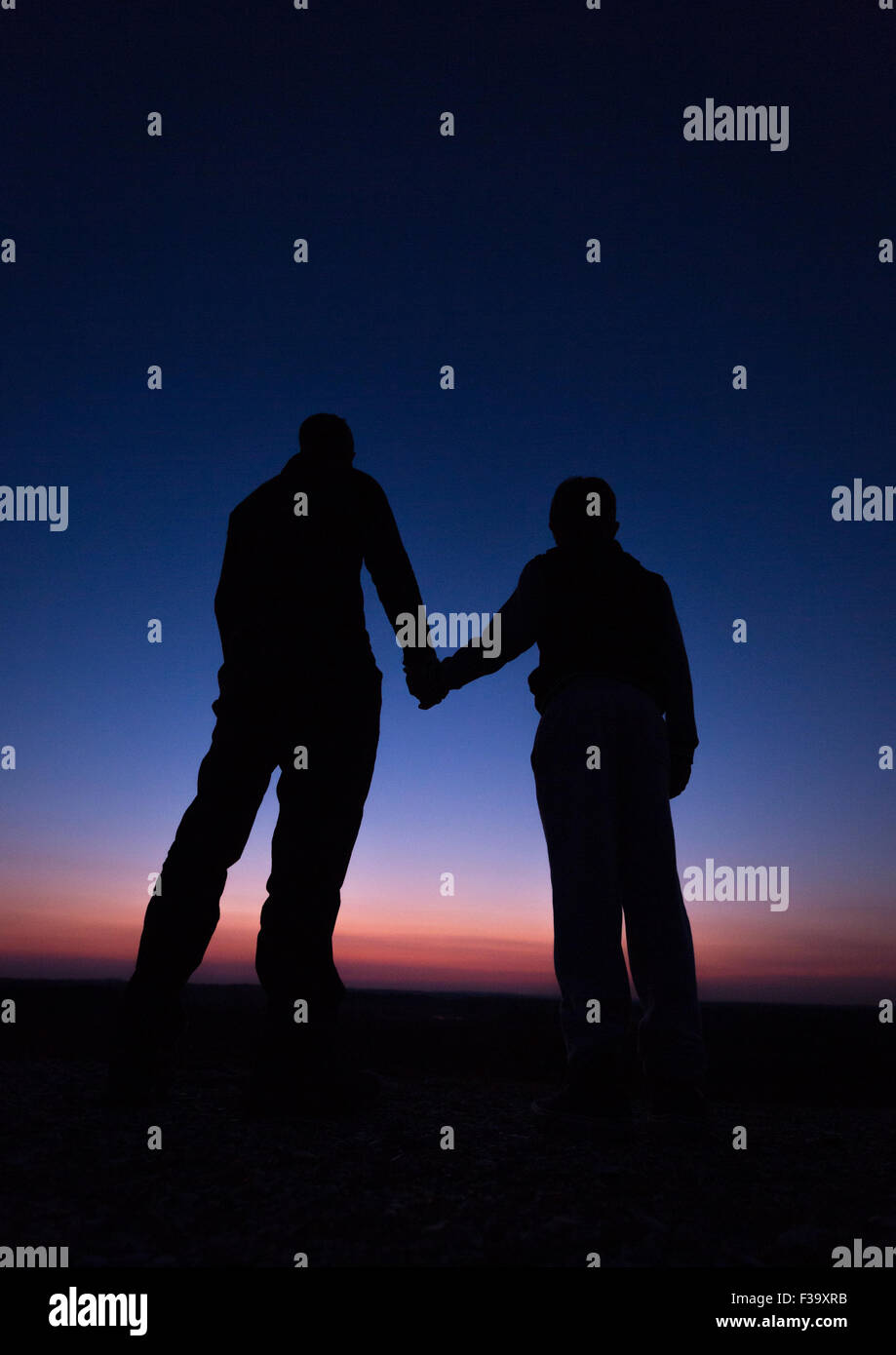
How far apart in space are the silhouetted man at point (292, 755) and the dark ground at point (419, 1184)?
40 cm

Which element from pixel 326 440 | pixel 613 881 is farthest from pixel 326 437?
pixel 613 881

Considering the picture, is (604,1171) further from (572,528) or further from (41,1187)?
(572,528)

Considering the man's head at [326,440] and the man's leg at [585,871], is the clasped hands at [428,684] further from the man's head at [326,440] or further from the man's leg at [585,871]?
the man's head at [326,440]

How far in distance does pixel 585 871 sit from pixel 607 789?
36cm

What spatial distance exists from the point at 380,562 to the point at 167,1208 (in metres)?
2.86

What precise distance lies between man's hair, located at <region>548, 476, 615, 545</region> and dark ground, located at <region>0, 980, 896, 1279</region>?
2581mm

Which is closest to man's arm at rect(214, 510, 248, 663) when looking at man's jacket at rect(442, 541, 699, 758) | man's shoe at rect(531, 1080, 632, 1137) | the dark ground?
man's jacket at rect(442, 541, 699, 758)

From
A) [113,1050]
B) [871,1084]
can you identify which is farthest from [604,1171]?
[871,1084]

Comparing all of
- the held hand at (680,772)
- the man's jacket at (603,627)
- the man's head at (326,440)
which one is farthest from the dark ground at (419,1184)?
the man's head at (326,440)

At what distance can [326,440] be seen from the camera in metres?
4.41

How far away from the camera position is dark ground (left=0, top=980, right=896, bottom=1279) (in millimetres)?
2328

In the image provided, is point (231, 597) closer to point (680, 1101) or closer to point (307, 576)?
point (307, 576)

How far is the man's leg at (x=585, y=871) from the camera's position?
350cm

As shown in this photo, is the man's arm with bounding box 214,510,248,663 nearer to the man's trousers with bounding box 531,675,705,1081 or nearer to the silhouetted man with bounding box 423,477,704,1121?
the silhouetted man with bounding box 423,477,704,1121
